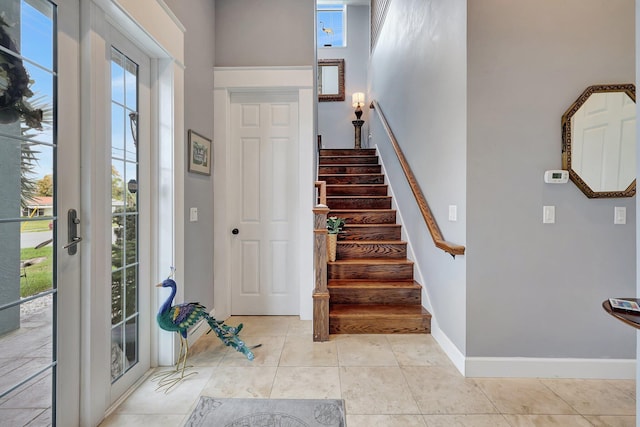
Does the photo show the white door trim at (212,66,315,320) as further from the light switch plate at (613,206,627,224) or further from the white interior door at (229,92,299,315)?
the light switch plate at (613,206,627,224)

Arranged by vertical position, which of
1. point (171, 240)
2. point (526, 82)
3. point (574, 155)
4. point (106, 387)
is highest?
point (526, 82)

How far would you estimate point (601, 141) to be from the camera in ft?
6.21

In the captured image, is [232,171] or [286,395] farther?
[232,171]

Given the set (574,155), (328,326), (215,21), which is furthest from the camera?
(215,21)

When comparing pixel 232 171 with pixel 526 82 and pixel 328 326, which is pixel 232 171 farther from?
pixel 526 82

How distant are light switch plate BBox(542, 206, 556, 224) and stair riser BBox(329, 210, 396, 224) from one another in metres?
1.85

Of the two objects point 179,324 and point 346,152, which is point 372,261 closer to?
point 179,324

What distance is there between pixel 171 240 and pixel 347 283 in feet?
5.28

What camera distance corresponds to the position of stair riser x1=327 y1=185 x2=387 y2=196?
4.20 meters

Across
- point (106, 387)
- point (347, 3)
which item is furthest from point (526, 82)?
point (347, 3)

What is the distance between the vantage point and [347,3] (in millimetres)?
6215

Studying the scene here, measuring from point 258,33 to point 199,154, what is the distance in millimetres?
1360

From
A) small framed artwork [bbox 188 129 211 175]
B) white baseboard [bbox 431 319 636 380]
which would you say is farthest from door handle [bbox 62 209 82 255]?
white baseboard [bbox 431 319 636 380]

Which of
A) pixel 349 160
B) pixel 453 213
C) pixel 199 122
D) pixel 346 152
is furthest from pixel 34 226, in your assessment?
pixel 346 152
